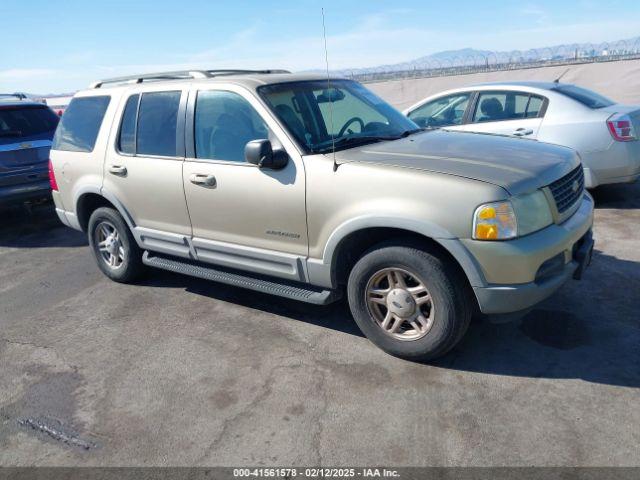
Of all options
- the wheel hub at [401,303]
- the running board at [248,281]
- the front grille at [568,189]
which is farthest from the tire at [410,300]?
the front grille at [568,189]

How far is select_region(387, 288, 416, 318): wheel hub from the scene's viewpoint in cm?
350

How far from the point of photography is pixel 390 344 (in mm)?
3650

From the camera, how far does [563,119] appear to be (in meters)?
6.55

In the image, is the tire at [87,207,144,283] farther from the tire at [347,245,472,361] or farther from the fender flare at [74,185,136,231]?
the tire at [347,245,472,361]

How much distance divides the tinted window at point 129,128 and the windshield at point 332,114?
145 centimetres

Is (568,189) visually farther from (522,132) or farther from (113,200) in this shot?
(113,200)

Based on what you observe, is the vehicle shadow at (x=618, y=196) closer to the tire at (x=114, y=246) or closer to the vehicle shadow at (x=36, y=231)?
the tire at (x=114, y=246)

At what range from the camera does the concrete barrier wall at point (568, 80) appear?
15320 mm

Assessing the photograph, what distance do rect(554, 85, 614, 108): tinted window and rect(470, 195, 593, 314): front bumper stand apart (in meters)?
3.98

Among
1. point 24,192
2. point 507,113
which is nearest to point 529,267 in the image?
point 507,113

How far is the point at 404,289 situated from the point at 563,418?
1.16 metres

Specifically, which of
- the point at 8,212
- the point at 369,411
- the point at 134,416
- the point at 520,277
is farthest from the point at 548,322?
the point at 8,212

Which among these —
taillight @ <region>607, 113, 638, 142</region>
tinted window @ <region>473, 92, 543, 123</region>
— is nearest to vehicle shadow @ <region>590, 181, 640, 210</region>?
taillight @ <region>607, 113, 638, 142</region>

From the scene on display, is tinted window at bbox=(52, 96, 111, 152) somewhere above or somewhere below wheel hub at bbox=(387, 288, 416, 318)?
above
